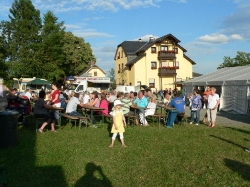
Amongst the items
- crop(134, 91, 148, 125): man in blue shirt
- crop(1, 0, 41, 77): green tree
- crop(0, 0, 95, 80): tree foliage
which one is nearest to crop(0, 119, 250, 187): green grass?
crop(134, 91, 148, 125): man in blue shirt

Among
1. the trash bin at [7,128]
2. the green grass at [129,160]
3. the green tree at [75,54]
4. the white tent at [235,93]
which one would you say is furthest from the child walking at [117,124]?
the green tree at [75,54]

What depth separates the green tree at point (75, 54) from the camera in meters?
57.4

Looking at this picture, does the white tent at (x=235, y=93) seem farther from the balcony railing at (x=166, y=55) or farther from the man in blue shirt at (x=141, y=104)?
the balcony railing at (x=166, y=55)

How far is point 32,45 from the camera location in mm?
45969

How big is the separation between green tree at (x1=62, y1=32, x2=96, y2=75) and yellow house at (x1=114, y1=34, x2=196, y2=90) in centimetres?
1208

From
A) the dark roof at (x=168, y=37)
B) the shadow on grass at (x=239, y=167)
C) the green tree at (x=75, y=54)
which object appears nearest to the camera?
the shadow on grass at (x=239, y=167)

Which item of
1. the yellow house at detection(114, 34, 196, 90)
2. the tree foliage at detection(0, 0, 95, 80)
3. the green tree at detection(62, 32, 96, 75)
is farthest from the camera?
the green tree at detection(62, 32, 96, 75)

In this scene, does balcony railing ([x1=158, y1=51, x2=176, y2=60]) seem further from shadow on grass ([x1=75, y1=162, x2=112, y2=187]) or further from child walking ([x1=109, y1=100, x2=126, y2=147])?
shadow on grass ([x1=75, y1=162, x2=112, y2=187])

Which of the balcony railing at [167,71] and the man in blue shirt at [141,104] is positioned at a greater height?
the balcony railing at [167,71]

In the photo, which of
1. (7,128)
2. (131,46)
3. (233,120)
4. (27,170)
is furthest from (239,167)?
(131,46)

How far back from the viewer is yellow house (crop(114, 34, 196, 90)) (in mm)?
47281

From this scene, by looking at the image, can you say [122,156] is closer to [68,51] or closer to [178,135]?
[178,135]

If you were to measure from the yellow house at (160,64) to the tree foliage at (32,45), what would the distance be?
38.6 feet

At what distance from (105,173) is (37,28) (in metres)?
47.5
